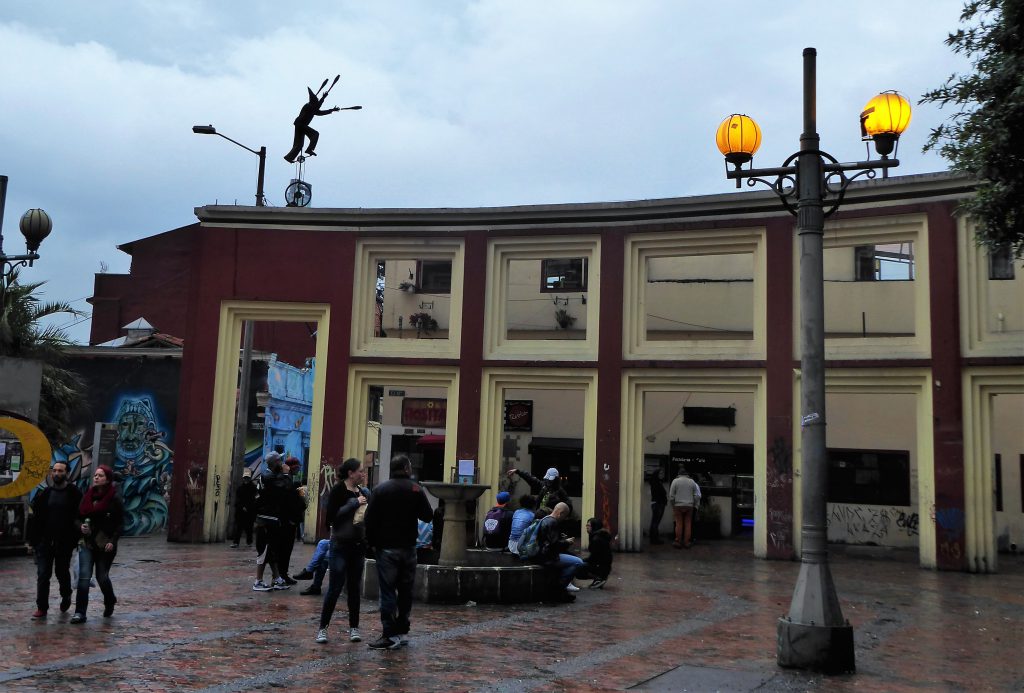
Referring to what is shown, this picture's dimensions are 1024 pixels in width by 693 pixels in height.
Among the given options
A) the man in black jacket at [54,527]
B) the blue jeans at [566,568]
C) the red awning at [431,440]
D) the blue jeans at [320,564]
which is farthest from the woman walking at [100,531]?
the red awning at [431,440]

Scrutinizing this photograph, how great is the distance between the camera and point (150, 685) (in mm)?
7453

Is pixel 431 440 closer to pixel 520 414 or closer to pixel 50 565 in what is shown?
pixel 520 414

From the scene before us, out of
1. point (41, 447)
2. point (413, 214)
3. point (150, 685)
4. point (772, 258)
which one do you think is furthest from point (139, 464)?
point (150, 685)

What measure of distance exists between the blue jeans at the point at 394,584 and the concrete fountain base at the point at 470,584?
2798mm

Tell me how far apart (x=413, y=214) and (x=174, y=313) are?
19.7m

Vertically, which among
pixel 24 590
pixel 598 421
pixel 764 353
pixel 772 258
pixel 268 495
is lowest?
pixel 24 590

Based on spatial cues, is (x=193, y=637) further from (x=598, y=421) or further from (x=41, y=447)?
(x=598, y=421)

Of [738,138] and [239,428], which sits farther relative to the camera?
[239,428]

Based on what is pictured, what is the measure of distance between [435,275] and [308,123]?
626 centimetres

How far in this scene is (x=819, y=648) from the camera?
8453mm

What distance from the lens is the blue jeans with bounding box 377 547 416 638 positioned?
29.9ft

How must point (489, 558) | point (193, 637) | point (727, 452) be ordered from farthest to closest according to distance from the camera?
point (727, 452)
point (489, 558)
point (193, 637)

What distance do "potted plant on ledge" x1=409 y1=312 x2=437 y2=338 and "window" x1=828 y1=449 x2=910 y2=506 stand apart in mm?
11884

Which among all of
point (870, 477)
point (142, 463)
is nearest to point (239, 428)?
point (142, 463)
